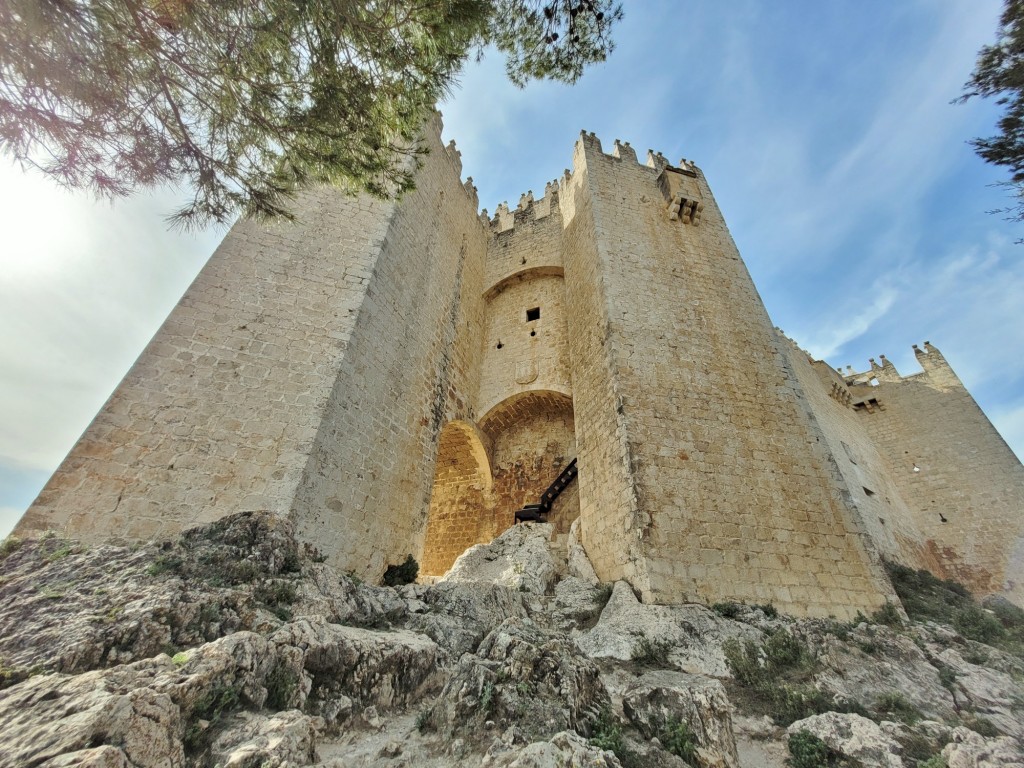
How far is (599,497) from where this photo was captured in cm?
699

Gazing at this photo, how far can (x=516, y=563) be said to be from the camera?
6539 mm

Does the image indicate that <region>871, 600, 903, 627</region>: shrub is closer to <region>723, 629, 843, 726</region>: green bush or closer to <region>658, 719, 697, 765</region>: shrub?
<region>723, 629, 843, 726</region>: green bush

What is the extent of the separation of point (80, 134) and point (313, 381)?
10.6ft

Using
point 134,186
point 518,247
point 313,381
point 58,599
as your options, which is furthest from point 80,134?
point 518,247

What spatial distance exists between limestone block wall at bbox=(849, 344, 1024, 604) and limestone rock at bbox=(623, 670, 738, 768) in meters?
14.3

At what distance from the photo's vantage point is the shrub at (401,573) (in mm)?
6394

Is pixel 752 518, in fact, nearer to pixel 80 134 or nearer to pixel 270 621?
pixel 270 621

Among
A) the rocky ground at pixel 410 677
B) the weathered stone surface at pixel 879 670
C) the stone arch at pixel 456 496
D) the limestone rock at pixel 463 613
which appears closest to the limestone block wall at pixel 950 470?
the rocky ground at pixel 410 677

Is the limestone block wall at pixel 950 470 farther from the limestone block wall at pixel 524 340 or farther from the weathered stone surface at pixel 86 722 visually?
the weathered stone surface at pixel 86 722

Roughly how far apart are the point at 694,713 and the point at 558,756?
1.35m

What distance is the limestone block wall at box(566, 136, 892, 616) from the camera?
19.3ft

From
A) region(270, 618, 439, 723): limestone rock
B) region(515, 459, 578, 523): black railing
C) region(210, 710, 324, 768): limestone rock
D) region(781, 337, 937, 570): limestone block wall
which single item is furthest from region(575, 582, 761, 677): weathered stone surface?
region(781, 337, 937, 570): limestone block wall

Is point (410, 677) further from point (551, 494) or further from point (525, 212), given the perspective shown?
point (525, 212)

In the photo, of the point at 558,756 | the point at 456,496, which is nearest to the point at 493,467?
the point at 456,496
